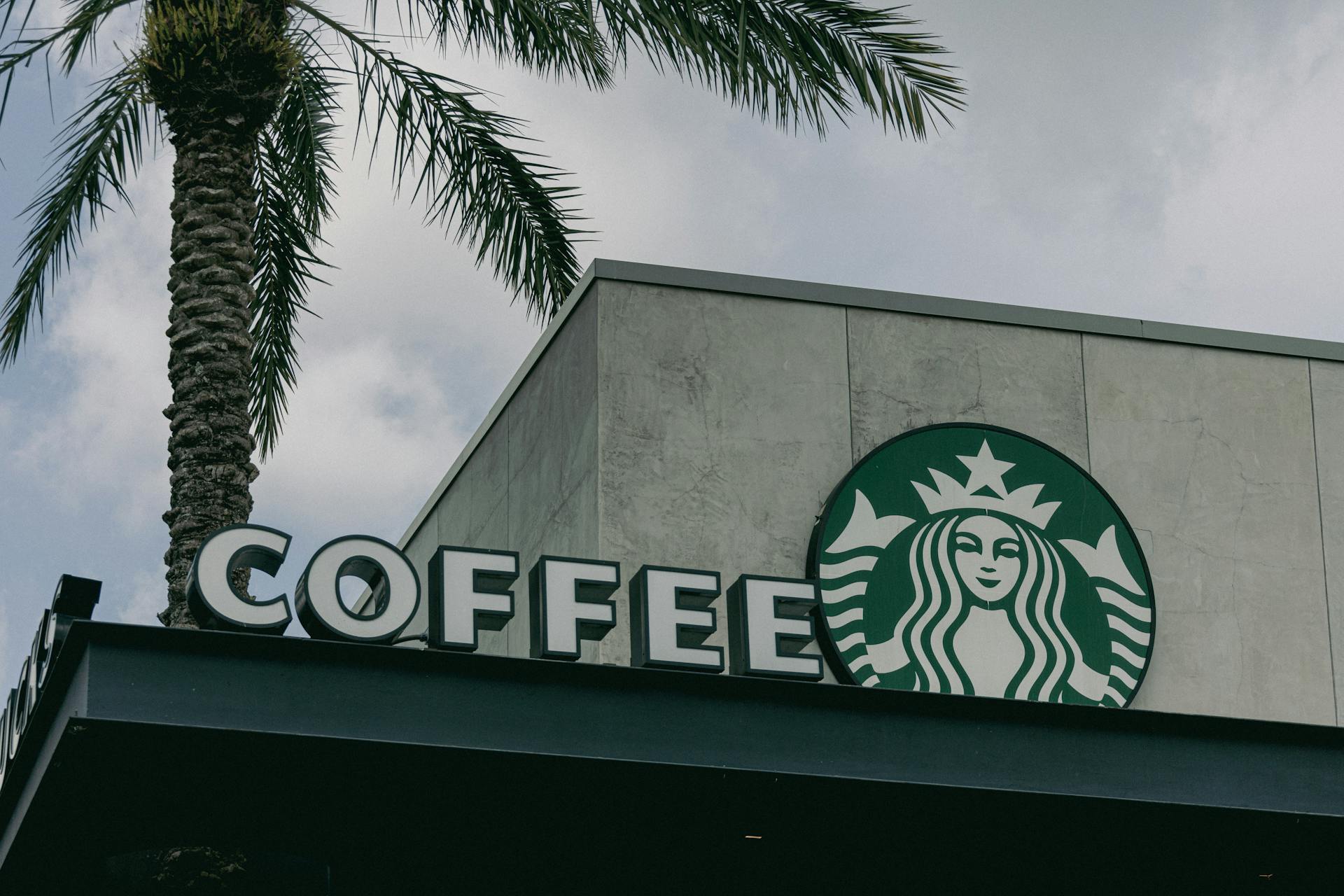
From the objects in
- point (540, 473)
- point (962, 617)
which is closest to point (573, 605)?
point (962, 617)

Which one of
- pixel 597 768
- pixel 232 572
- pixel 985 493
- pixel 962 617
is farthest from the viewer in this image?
pixel 985 493

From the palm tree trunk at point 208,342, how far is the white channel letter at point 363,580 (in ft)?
10.5

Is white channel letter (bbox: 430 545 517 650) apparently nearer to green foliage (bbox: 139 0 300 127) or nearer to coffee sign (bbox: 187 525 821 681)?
coffee sign (bbox: 187 525 821 681)

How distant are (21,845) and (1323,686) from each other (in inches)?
328

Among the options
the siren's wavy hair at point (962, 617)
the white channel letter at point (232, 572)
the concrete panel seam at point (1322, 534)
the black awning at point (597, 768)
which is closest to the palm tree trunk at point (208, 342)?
the black awning at point (597, 768)

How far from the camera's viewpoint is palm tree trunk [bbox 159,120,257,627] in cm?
1205

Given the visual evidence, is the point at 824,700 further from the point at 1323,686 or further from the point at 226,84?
the point at 226,84

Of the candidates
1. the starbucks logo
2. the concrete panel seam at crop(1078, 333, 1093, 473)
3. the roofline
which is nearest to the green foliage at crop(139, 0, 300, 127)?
the roofline

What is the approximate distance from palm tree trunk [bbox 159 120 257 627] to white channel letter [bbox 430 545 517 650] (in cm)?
320

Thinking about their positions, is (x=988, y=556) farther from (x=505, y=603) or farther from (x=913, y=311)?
(x=505, y=603)

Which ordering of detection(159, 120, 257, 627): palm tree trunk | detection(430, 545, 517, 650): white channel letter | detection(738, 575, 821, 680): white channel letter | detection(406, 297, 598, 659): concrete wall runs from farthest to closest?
detection(159, 120, 257, 627): palm tree trunk < detection(406, 297, 598, 659): concrete wall < detection(738, 575, 821, 680): white channel letter < detection(430, 545, 517, 650): white channel letter

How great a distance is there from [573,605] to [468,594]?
0.52 meters

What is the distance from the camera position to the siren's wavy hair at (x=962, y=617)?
465 inches

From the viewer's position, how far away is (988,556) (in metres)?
12.2
